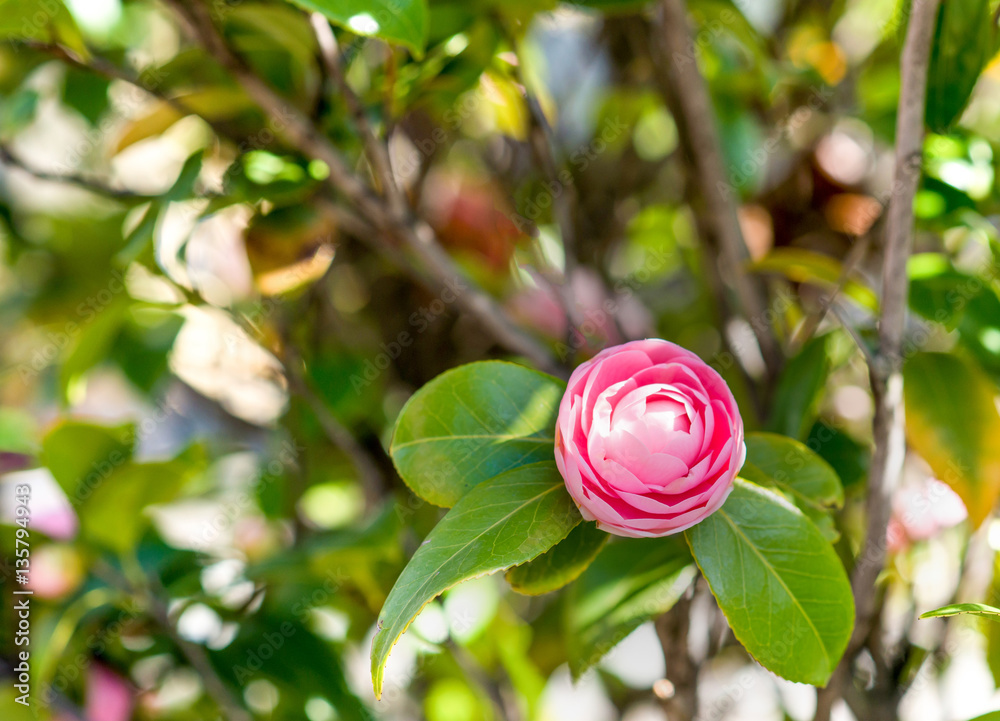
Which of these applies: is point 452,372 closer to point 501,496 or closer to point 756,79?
point 501,496

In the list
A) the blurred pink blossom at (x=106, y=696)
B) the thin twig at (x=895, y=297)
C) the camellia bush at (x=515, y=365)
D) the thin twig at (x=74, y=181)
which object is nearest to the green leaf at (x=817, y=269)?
the camellia bush at (x=515, y=365)

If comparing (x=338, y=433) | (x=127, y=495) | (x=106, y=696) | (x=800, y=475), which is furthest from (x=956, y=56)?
(x=106, y=696)

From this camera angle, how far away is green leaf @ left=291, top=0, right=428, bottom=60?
361mm

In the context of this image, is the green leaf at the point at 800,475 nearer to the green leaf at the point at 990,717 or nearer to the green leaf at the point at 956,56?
the green leaf at the point at 990,717

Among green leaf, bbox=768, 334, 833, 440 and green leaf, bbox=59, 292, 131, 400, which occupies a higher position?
green leaf, bbox=768, 334, 833, 440

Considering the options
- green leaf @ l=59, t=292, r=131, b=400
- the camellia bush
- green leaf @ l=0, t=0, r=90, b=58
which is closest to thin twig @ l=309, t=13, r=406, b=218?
the camellia bush

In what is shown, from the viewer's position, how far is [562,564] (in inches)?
14.7

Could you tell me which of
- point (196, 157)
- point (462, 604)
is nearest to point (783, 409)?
point (462, 604)

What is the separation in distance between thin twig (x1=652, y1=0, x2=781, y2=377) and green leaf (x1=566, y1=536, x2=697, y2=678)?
0.79 feet

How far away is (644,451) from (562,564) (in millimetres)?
85

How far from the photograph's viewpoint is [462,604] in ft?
2.29

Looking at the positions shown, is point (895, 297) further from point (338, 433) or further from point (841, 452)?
point (338, 433)

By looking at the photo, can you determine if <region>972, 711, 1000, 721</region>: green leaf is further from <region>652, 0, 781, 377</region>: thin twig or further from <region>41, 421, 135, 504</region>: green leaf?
<region>41, 421, 135, 504</region>: green leaf

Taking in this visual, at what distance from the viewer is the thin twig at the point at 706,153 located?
567 millimetres
